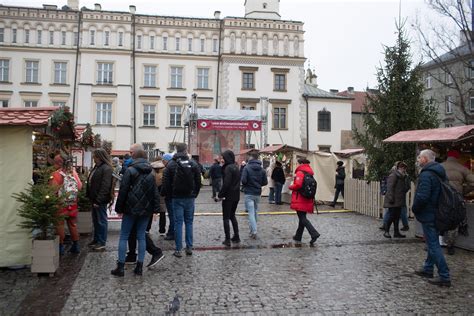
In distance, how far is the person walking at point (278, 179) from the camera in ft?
54.0

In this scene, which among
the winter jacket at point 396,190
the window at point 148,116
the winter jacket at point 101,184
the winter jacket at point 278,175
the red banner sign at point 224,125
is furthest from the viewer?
the window at point 148,116

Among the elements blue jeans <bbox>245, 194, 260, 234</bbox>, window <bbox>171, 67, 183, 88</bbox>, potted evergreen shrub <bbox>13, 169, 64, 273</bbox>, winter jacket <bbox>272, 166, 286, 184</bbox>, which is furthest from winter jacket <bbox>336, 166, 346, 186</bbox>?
window <bbox>171, 67, 183, 88</bbox>

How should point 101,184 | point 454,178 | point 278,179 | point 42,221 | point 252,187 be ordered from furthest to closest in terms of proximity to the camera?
point 278,179 < point 252,187 < point 454,178 < point 101,184 < point 42,221

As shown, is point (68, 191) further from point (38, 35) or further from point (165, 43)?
point (38, 35)

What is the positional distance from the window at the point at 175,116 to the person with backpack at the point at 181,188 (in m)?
32.9

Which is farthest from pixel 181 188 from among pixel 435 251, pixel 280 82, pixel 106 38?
pixel 106 38

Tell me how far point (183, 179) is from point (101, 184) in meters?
1.49

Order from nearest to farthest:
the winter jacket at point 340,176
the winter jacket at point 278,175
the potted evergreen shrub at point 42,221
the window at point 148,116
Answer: the potted evergreen shrub at point 42,221
the winter jacket at point 340,176
the winter jacket at point 278,175
the window at point 148,116

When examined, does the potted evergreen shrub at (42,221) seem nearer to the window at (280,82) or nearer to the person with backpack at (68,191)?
the person with backpack at (68,191)

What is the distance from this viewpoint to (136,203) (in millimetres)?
6461

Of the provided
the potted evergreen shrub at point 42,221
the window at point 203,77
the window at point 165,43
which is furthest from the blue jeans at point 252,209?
the window at point 165,43

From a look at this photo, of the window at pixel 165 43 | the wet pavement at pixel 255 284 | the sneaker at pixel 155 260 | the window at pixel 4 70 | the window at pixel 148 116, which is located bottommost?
the wet pavement at pixel 255 284

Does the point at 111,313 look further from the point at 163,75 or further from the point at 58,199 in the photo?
the point at 163,75

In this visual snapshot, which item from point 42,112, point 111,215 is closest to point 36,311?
point 42,112
